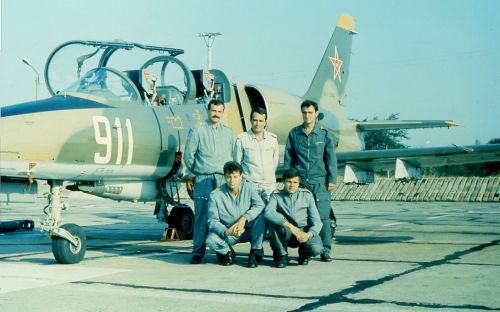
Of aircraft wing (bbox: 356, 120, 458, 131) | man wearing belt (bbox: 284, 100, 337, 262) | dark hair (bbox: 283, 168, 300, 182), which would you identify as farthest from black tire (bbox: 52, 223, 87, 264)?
aircraft wing (bbox: 356, 120, 458, 131)

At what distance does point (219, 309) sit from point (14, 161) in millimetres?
3596

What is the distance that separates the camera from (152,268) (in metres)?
7.79

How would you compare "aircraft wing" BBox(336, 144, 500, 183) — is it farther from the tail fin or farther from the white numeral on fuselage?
the white numeral on fuselage

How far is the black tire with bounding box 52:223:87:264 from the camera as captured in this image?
818 centimetres

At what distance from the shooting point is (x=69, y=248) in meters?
8.27

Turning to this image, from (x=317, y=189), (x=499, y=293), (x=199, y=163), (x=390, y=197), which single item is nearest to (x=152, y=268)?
(x=199, y=163)

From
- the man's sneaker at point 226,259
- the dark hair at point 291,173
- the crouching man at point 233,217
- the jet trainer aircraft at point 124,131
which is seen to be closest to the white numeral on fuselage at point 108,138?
the jet trainer aircraft at point 124,131

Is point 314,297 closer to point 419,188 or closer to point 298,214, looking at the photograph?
point 298,214

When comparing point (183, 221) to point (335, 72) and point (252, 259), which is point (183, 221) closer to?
point (252, 259)

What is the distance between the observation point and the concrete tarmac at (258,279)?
5.52m

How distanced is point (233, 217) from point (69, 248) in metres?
2.00

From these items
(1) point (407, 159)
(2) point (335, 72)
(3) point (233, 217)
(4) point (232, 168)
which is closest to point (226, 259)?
(3) point (233, 217)

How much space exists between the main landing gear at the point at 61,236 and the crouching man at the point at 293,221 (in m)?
2.34

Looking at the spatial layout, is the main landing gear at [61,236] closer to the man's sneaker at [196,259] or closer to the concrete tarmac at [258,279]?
the concrete tarmac at [258,279]
